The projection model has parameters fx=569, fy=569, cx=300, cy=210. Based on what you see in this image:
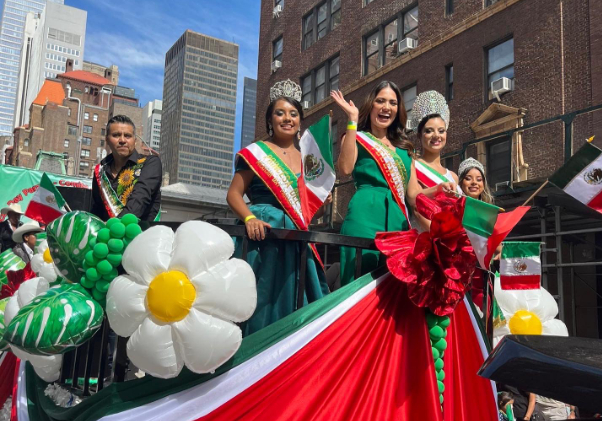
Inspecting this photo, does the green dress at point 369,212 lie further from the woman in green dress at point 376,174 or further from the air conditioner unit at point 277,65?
the air conditioner unit at point 277,65

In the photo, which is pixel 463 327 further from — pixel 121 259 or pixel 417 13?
pixel 417 13

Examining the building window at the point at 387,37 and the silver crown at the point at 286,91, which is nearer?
the silver crown at the point at 286,91

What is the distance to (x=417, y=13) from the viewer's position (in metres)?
19.1

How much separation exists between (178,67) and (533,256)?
199 m

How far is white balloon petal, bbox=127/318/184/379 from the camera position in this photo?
2.22 m

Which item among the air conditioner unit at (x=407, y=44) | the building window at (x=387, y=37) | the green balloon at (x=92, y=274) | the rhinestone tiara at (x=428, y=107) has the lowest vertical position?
the green balloon at (x=92, y=274)

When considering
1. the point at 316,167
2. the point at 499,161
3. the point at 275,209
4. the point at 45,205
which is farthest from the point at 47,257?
the point at 499,161

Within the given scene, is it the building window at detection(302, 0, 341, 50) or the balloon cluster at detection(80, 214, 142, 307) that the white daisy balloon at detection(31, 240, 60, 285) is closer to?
the balloon cluster at detection(80, 214, 142, 307)

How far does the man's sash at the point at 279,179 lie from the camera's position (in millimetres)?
3086

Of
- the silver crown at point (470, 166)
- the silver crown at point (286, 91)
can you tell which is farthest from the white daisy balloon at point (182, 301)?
the silver crown at point (470, 166)

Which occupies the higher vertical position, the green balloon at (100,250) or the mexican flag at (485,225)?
the mexican flag at (485,225)

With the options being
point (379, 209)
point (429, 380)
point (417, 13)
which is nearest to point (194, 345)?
point (429, 380)

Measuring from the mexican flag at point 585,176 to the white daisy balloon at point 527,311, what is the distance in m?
1.49

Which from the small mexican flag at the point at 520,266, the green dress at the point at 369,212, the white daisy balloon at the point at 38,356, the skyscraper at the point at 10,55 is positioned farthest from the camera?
the skyscraper at the point at 10,55
